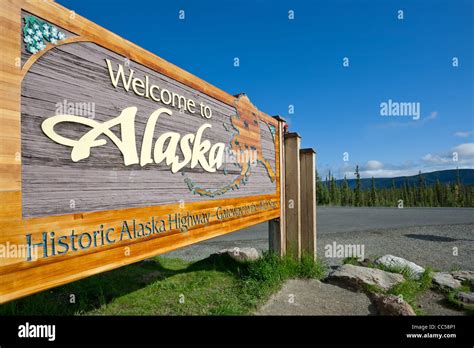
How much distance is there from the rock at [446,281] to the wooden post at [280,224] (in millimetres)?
2874

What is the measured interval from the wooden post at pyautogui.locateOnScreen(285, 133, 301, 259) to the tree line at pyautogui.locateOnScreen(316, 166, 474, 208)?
39.0 meters

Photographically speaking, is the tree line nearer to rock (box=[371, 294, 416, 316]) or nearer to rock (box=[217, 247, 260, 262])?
rock (box=[217, 247, 260, 262])

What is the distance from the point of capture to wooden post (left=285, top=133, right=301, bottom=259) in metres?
5.93

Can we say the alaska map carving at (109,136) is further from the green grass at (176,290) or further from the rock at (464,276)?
the rock at (464,276)

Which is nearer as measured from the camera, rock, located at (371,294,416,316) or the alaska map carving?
the alaska map carving

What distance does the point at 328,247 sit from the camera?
8.81 m

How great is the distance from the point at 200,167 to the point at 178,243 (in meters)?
1.02

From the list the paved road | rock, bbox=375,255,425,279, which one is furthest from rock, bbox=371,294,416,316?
the paved road

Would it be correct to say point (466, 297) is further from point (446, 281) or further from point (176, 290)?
point (176, 290)

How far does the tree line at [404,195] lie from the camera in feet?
147

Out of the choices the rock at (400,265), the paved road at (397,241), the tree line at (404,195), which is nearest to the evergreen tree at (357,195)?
the tree line at (404,195)

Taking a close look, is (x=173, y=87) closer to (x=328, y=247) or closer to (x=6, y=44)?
(x=6, y=44)
